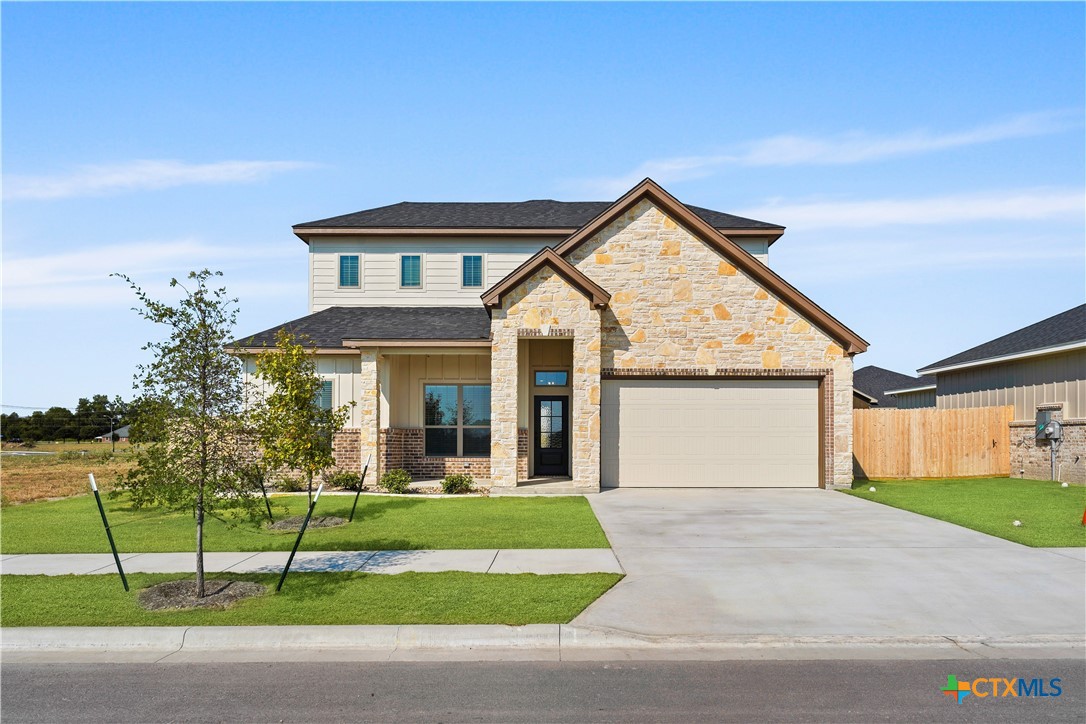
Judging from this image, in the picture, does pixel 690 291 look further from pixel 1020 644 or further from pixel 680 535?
pixel 1020 644

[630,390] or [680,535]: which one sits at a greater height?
[630,390]

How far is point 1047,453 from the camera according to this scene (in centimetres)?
2317

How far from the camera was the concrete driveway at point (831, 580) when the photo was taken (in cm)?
828

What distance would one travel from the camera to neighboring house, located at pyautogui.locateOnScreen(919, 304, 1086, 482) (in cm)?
2209

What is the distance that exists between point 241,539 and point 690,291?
12400 millimetres

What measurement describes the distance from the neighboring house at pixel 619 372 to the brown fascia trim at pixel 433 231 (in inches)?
159

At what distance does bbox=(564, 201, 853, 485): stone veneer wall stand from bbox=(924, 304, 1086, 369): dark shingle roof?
766 centimetres

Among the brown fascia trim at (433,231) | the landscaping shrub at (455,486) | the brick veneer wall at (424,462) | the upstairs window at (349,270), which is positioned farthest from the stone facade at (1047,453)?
the upstairs window at (349,270)

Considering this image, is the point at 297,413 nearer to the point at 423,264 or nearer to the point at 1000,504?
the point at 423,264

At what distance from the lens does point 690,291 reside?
20.5 metres

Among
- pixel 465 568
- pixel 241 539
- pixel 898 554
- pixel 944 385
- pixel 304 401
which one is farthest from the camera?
pixel 944 385

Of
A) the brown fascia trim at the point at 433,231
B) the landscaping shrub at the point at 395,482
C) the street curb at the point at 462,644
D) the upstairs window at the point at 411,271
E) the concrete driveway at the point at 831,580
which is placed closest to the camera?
the street curb at the point at 462,644

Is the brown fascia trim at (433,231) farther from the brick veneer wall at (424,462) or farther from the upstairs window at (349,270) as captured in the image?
the brick veneer wall at (424,462)

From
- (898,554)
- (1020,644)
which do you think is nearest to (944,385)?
(898,554)
